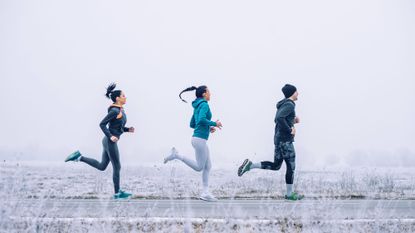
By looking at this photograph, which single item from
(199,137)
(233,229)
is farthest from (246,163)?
(233,229)

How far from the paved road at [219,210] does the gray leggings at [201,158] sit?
2.55ft

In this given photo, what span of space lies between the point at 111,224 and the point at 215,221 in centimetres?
122

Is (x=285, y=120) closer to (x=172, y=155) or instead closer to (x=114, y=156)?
(x=172, y=155)

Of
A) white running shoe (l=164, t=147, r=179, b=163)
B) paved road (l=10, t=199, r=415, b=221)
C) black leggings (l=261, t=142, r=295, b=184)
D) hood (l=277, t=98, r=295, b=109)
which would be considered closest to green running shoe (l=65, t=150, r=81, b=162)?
paved road (l=10, t=199, r=415, b=221)

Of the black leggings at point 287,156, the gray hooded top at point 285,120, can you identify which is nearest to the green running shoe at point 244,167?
the black leggings at point 287,156

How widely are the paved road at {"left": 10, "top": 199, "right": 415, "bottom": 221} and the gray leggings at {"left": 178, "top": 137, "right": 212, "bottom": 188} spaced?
78 cm

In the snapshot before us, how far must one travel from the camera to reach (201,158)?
29.0 feet

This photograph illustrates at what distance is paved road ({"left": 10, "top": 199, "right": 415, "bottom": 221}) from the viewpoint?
553cm

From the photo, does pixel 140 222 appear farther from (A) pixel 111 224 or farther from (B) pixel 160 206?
(B) pixel 160 206

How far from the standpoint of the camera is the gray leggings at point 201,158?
879 cm

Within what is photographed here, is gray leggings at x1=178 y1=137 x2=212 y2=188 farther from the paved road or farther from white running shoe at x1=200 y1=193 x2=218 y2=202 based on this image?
the paved road

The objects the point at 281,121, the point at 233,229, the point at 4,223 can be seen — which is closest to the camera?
the point at 4,223

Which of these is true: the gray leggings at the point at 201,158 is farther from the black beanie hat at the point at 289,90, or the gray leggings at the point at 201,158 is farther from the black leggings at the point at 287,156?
the black beanie hat at the point at 289,90

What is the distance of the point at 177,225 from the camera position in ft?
18.0
